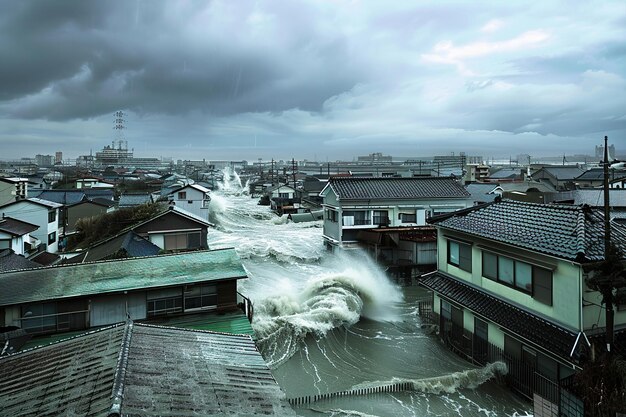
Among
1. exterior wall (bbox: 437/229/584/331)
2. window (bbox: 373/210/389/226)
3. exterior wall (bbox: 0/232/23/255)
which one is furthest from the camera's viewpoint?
window (bbox: 373/210/389/226)

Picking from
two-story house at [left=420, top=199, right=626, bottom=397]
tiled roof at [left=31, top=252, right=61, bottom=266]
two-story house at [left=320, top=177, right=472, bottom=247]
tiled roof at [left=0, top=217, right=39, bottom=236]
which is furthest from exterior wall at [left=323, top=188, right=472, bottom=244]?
tiled roof at [left=0, top=217, right=39, bottom=236]

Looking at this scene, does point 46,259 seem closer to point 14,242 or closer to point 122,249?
point 14,242

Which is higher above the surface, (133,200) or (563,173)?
(563,173)

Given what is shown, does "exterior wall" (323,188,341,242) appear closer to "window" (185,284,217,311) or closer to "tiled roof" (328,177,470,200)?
"tiled roof" (328,177,470,200)

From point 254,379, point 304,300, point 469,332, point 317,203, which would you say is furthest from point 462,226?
point 317,203

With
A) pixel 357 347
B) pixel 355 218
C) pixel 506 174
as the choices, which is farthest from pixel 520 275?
pixel 506 174

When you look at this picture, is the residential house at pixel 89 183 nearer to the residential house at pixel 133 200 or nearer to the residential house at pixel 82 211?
the residential house at pixel 133 200

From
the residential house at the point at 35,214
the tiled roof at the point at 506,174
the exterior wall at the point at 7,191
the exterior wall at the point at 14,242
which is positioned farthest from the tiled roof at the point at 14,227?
the tiled roof at the point at 506,174
